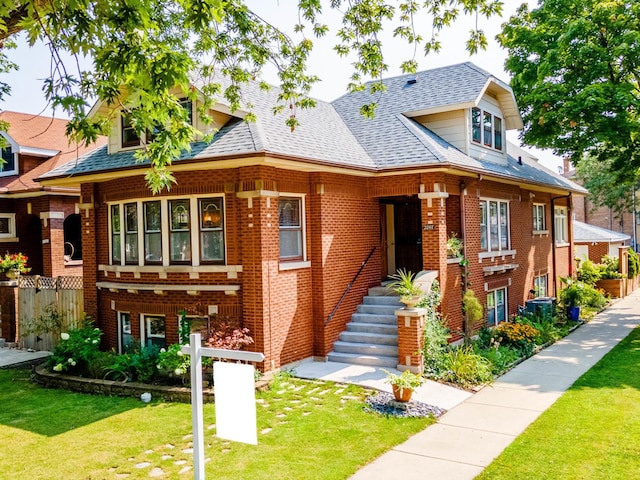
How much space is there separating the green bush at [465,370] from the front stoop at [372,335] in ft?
3.79

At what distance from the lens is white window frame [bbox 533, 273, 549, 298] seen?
20.8 metres

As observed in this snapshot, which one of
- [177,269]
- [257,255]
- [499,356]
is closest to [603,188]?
[499,356]

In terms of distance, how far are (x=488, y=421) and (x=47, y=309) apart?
492 inches

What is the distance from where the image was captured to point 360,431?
8.59m

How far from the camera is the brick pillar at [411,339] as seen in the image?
38.3 feet

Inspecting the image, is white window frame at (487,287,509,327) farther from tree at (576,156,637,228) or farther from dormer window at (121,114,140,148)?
tree at (576,156,637,228)

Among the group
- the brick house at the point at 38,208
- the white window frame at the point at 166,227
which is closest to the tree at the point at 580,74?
the white window frame at the point at 166,227

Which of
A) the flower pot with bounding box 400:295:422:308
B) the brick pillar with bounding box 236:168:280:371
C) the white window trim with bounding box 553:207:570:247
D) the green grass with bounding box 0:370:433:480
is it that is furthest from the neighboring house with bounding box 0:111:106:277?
the white window trim with bounding box 553:207:570:247

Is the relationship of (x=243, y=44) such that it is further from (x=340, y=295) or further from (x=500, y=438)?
(x=500, y=438)

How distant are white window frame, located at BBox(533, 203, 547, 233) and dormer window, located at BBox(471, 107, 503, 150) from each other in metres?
4.26

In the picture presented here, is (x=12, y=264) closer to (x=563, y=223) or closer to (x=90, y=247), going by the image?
(x=90, y=247)

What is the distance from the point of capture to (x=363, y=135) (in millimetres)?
16219

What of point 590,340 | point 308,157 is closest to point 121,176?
point 308,157

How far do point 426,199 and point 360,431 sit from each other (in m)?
6.83
